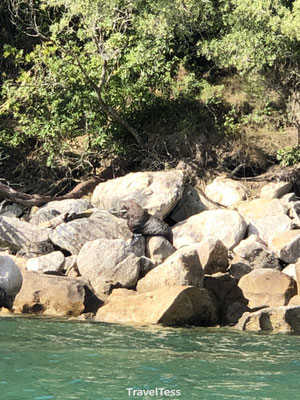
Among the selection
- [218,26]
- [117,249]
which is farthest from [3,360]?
[218,26]

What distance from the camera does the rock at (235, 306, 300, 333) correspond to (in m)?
9.02

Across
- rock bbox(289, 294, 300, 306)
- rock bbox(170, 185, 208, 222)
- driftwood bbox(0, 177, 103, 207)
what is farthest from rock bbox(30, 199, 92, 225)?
rock bbox(289, 294, 300, 306)

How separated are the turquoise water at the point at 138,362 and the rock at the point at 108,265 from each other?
1630 mm

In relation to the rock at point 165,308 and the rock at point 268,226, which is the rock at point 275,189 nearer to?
the rock at point 268,226

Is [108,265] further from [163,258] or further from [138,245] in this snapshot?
[163,258]

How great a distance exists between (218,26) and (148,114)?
105 inches

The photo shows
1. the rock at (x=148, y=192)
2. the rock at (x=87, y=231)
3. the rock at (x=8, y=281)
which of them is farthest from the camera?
the rock at (x=148, y=192)

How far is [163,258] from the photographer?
40.6 feet

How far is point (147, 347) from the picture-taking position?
761 cm

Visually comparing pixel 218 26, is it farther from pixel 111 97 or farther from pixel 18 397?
pixel 18 397

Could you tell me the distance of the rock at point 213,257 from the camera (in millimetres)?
11125

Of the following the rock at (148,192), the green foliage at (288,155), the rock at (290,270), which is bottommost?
the rock at (290,270)

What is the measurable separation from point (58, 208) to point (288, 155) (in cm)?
533

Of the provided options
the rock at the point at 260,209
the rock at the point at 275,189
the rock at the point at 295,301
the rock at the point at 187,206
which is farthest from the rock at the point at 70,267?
the rock at the point at 275,189
